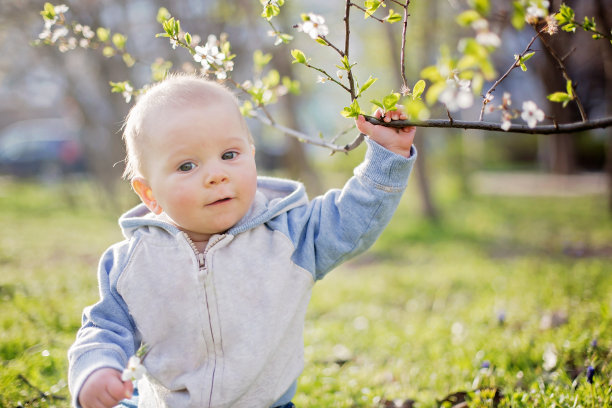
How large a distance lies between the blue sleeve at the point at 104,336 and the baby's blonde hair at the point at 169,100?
0.42m

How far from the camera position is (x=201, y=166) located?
69.3 inches

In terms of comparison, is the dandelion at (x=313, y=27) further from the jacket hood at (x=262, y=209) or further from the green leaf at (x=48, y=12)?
the green leaf at (x=48, y=12)

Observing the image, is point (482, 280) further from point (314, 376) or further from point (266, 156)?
point (266, 156)

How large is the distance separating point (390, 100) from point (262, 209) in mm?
693

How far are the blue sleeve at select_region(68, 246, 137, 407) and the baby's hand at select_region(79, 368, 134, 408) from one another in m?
0.03

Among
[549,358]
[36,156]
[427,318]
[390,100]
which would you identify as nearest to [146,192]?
[390,100]

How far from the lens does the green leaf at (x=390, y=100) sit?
1454 millimetres

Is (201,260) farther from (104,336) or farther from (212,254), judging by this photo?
(104,336)

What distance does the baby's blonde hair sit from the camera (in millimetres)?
1785

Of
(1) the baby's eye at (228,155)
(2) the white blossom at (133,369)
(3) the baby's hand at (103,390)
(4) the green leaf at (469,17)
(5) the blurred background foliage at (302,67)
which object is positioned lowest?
(5) the blurred background foliage at (302,67)

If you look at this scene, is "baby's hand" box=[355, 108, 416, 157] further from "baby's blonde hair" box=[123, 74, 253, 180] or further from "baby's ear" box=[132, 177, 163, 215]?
"baby's ear" box=[132, 177, 163, 215]

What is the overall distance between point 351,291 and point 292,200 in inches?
130

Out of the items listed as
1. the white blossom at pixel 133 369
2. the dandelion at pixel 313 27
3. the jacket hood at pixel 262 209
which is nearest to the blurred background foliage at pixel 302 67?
the jacket hood at pixel 262 209

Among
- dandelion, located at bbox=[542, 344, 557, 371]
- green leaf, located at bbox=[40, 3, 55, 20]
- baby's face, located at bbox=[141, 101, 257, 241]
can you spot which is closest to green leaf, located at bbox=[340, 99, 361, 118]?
baby's face, located at bbox=[141, 101, 257, 241]
